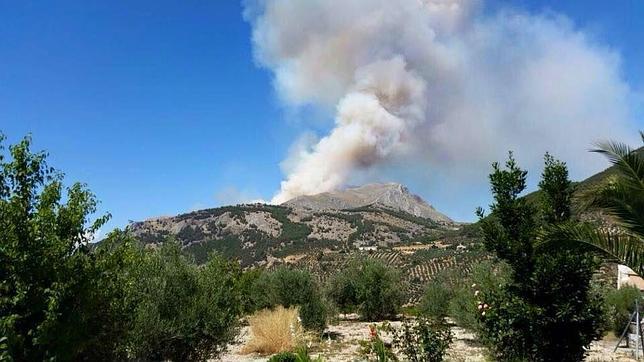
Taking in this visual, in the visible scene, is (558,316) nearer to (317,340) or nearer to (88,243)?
(88,243)

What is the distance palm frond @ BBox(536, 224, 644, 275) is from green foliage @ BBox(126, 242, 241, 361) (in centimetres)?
807

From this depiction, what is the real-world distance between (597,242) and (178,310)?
373 inches

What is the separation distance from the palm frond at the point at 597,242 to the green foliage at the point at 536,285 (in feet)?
2.11

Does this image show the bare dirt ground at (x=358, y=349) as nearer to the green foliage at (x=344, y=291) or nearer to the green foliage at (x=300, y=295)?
the green foliage at (x=300, y=295)

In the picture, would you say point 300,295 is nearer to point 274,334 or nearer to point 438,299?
point 274,334

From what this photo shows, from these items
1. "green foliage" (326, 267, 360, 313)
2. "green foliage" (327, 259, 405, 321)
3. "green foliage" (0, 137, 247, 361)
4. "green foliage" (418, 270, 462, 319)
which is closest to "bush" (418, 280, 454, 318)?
"green foliage" (418, 270, 462, 319)

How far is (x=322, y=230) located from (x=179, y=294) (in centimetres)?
17281

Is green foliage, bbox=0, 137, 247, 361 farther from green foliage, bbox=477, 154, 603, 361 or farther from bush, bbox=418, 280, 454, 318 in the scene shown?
bush, bbox=418, 280, 454, 318

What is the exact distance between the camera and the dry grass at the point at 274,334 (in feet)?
61.0

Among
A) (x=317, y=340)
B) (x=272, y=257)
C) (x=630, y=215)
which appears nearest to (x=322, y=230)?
(x=272, y=257)

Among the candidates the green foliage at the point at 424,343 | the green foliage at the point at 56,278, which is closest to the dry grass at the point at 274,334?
the green foliage at the point at 424,343

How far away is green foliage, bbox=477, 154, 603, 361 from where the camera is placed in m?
11.2

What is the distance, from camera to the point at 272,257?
460 feet

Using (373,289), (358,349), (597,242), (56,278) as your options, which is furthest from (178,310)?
(373,289)
